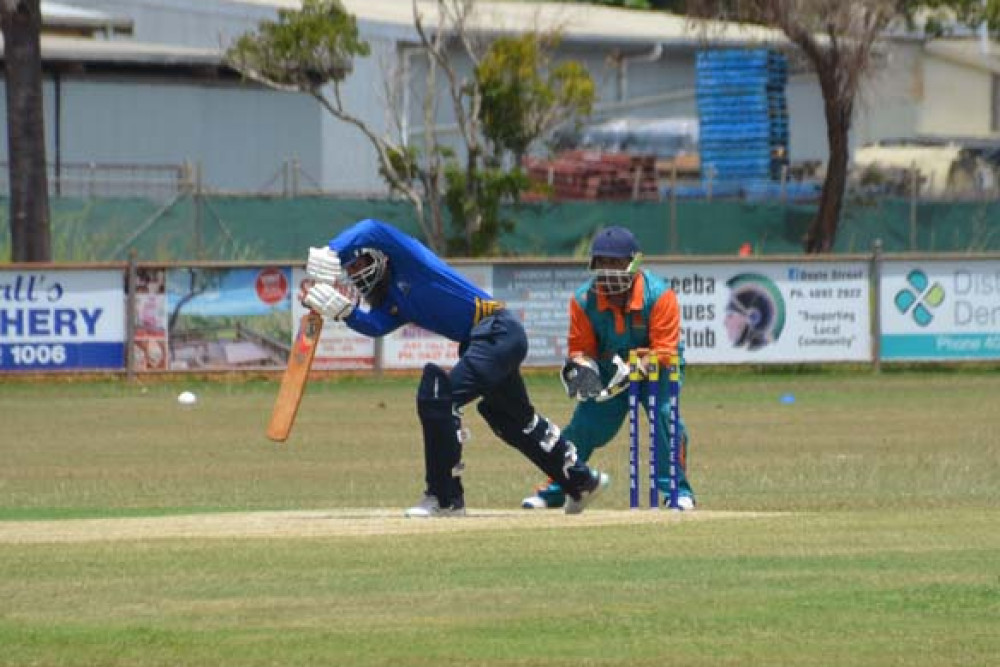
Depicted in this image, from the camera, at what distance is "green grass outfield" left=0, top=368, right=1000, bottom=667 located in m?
8.76

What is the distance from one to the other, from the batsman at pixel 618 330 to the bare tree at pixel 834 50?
24.5m

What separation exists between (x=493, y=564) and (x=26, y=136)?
23.3m

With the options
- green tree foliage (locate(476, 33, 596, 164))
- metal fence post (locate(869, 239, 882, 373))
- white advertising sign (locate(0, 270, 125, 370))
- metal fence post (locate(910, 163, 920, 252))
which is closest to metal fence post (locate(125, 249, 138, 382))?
white advertising sign (locate(0, 270, 125, 370))

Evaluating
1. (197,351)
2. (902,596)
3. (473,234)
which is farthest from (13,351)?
(902,596)

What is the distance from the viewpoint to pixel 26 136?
32.8 m

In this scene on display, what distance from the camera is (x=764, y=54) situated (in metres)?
46.0

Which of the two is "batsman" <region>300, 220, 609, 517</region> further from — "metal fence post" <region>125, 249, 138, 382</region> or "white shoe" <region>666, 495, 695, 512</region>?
"metal fence post" <region>125, 249, 138, 382</region>

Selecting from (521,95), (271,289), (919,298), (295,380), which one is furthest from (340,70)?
(295,380)

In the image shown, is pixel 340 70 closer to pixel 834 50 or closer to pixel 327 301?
pixel 834 50

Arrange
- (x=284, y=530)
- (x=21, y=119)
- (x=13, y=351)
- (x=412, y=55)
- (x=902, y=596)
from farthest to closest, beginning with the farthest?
(x=412, y=55)
(x=21, y=119)
(x=13, y=351)
(x=284, y=530)
(x=902, y=596)

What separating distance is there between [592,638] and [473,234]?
95.2 ft

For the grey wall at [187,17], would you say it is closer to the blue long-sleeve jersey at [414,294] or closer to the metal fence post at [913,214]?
the metal fence post at [913,214]

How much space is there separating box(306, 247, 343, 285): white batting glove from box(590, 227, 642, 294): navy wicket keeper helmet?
1729 mm

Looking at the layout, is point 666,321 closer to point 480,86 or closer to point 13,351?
point 13,351
